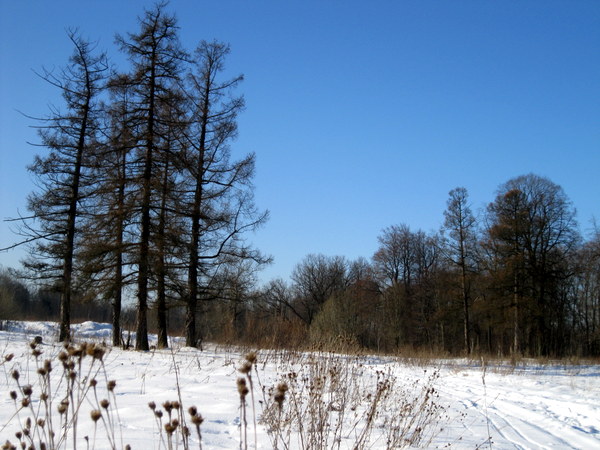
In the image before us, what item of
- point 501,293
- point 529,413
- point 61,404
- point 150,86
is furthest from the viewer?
point 501,293

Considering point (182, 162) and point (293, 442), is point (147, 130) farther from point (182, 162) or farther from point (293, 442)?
point (293, 442)

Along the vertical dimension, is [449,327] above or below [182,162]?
below

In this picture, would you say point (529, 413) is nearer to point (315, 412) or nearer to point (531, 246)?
point (315, 412)

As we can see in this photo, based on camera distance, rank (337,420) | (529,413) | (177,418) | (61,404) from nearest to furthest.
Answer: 1. (61,404)
2. (177,418)
3. (337,420)
4. (529,413)

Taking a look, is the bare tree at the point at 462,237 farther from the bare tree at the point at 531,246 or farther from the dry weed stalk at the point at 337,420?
the dry weed stalk at the point at 337,420

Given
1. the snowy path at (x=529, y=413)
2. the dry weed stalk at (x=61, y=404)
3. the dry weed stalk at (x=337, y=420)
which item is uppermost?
the dry weed stalk at (x=61, y=404)

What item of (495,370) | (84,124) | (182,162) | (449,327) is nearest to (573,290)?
(449,327)

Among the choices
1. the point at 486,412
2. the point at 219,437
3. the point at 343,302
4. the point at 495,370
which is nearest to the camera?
the point at 219,437

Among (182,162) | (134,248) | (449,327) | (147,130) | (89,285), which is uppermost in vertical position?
(147,130)

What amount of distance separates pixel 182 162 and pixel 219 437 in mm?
12709

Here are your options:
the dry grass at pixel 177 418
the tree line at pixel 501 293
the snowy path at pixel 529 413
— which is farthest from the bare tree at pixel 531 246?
the dry grass at pixel 177 418

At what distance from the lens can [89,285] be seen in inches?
569

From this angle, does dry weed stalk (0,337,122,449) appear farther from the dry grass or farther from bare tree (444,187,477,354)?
bare tree (444,187,477,354)

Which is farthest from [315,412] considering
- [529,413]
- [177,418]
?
[529,413]
